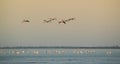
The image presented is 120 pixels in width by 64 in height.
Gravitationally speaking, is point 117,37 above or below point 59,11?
below

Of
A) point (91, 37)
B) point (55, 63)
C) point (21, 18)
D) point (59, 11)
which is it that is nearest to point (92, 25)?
point (91, 37)

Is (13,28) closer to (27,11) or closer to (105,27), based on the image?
(27,11)

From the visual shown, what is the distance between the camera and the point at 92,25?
11.6ft

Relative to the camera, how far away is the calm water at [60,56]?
3422 millimetres

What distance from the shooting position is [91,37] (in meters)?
3.53

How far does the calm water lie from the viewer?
11.2 feet

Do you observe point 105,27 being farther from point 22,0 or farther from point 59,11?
point 22,0

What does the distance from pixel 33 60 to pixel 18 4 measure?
2.39 ft

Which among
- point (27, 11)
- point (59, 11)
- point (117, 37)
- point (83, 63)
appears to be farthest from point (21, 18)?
point (117, 37)

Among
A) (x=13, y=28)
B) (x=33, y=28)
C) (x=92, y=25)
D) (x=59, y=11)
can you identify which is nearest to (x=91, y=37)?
(x=92, y=25)

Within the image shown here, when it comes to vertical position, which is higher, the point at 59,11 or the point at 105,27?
the point at 59,11

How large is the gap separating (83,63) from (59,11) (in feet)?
2.35

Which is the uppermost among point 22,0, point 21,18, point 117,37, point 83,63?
point 22,0

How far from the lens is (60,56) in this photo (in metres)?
3.45
